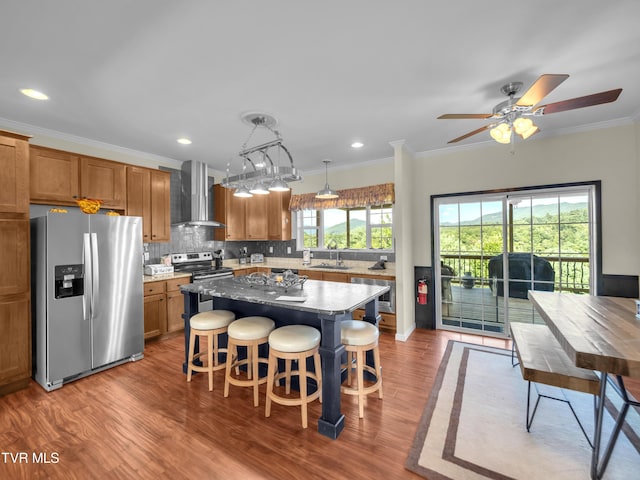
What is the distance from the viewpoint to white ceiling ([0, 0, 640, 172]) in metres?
1.59

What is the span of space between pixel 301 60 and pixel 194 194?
10.6 feet

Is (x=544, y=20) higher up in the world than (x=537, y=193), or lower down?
higher up

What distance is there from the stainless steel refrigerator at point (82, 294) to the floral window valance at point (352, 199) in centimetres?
280

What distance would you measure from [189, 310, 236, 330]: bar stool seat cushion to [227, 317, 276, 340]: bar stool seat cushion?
0.22 m

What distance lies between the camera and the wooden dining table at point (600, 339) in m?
1.40

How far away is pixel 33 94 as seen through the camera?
8.07ft

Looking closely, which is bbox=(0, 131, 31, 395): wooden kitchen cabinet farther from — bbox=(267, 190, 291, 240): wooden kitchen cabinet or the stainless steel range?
bbox=(267, 190, 291, 240): wooden kitchen cabinet

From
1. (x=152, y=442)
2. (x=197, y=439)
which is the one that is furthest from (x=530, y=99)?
(x=152, y=442)

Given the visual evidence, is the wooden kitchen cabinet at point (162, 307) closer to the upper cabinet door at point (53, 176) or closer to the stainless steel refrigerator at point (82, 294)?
the stainless steel refrigerator at point (82, 294)

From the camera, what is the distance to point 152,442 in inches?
76.9

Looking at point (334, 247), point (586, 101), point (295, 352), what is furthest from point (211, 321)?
point (586, 101)

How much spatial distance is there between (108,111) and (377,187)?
3.56 m

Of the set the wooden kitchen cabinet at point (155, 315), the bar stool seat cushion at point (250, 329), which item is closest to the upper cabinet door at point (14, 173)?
the wooden kitchen cabinet at point (155, 315)

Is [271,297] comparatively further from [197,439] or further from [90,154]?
[90,154]
